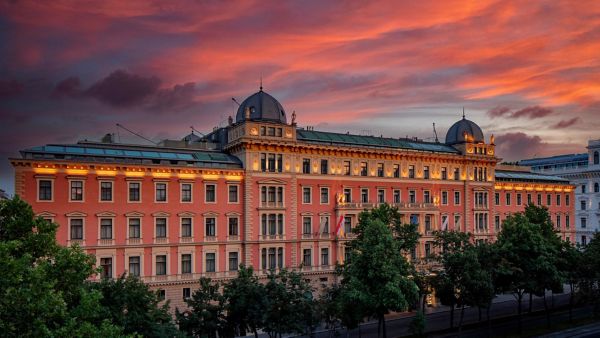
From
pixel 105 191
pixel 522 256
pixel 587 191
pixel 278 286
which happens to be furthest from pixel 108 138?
pixel 587 191

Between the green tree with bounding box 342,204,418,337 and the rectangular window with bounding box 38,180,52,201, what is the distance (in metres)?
32.8

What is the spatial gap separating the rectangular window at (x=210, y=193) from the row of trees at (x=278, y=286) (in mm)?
15728

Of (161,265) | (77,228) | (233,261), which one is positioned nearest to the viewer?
(77,228)

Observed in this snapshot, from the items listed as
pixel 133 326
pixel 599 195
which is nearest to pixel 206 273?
pixel 133 326

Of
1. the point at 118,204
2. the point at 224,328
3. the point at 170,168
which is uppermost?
the point at 170,168

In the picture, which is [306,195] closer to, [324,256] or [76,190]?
[324,256]

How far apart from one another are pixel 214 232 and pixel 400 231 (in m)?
23.0

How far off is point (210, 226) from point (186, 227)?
297cm

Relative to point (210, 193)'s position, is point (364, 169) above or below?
above

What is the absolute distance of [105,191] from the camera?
5531 cm

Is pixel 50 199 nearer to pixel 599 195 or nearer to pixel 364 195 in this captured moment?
pixel 364 195

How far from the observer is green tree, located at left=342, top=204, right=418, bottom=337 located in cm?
4003

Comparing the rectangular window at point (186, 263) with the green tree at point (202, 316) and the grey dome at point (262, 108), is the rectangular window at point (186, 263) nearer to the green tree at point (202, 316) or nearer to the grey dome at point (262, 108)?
the grey dome at point (262, 108)

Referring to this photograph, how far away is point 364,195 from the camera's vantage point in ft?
236
